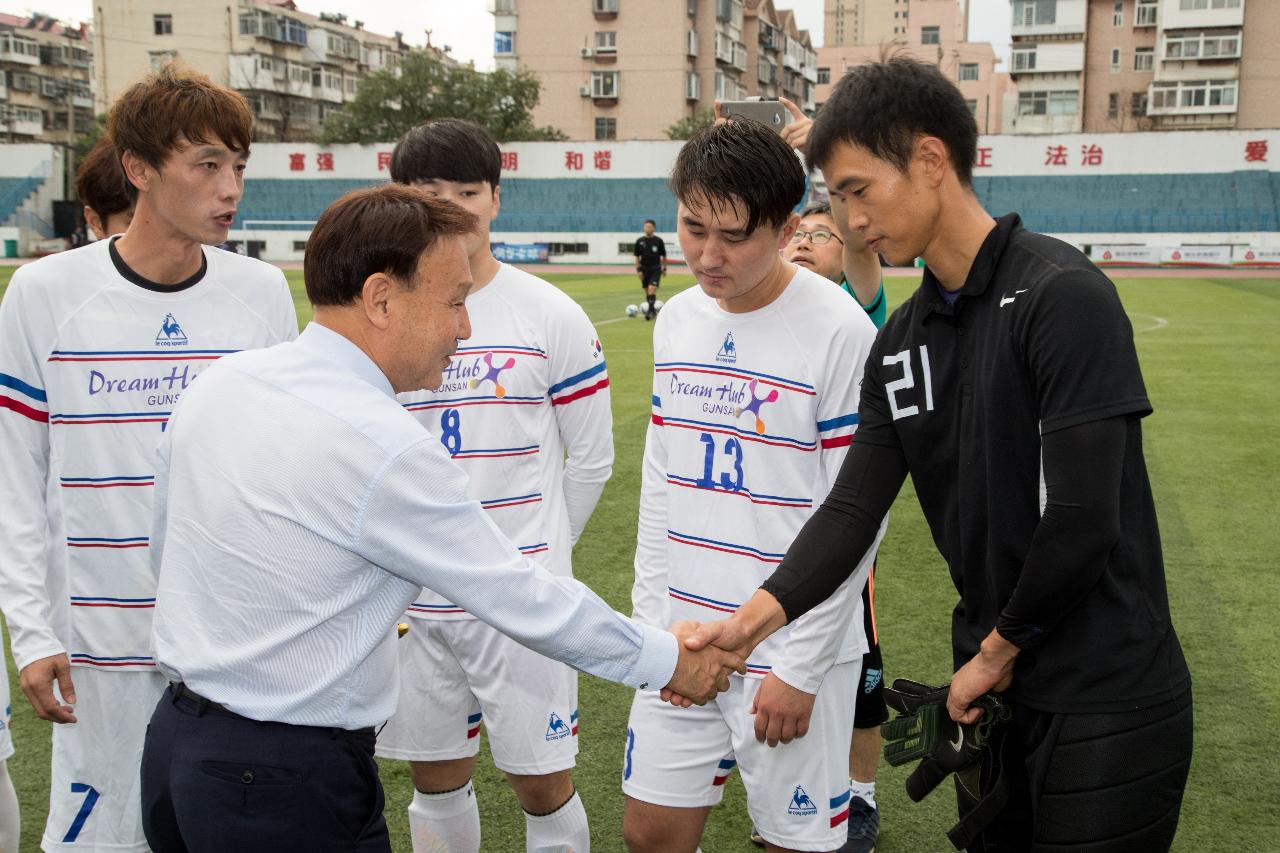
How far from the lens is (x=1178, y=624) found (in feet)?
20.6

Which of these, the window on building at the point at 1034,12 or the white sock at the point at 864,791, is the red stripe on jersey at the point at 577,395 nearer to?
the white sock at the point at 864,791

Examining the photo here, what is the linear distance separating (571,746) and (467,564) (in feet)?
4.56

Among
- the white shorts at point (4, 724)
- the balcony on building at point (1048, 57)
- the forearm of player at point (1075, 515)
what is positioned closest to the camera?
the forearm of player at point (1075, 515)

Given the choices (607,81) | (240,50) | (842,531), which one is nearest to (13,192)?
(240,50)

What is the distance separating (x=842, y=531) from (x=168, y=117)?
2.21 meters

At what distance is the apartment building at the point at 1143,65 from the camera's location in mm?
61781

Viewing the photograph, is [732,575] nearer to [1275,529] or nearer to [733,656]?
[733,656]

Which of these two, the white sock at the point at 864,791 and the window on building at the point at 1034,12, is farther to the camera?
the window on building at the point at 1034,12

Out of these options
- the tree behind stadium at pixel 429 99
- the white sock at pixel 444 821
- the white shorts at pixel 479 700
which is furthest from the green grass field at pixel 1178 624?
the tree behind stadium at pixel 429 99

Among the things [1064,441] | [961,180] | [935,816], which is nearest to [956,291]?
[961,180]

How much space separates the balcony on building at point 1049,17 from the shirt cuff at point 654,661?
234ft

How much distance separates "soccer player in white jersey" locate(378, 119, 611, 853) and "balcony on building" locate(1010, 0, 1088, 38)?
70.3 meters

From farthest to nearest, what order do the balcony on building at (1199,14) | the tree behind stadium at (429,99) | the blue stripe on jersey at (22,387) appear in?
1. the balcony on building at (1199,14)
2. the tree behind stadium at (429,99)
3. the blue stripe on jersey at (22,387)

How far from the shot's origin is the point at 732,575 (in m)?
3.18
